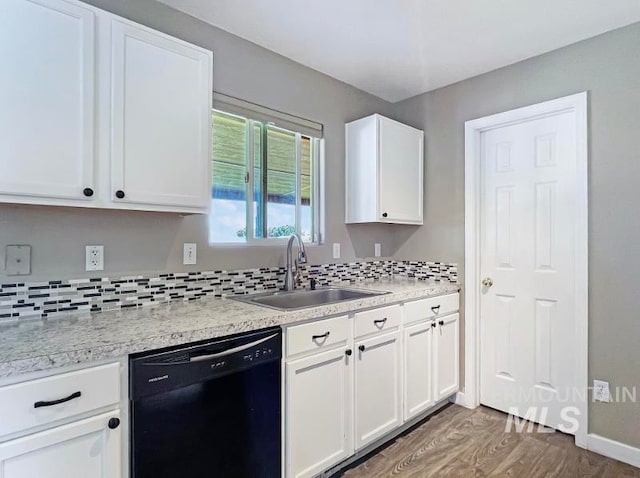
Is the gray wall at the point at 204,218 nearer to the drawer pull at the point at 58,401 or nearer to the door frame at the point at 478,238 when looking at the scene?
the drawer pull at the point at 58,401

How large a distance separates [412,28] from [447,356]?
2.20m

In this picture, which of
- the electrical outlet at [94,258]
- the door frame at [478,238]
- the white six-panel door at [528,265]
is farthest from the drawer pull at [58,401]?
the white six-panel door at [528,265]

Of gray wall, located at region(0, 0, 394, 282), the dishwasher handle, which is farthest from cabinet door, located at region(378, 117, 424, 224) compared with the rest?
the dishwasher handle

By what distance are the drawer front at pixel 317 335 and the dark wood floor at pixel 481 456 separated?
78 cm

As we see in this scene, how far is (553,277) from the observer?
8.05ft

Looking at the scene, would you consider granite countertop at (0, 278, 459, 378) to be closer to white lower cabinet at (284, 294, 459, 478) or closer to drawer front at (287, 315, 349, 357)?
drawer front at (287, 315, 349, 357)

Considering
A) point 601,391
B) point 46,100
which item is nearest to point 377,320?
point 601,391

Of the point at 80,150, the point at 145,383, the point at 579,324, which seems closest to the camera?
the point at 145,383

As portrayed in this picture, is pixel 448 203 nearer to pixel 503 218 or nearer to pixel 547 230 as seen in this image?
pixel 503 218

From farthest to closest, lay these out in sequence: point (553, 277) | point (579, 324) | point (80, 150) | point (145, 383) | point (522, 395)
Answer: point (522, 395) < point (553, 277) < point (579, 324) < point (80, 150) < point (145, 383)

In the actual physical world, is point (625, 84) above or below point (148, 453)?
above

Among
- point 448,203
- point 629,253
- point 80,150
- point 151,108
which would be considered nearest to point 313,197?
point 448,203

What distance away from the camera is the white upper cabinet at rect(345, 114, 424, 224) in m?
2.72

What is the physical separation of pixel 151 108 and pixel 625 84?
2565 mm
